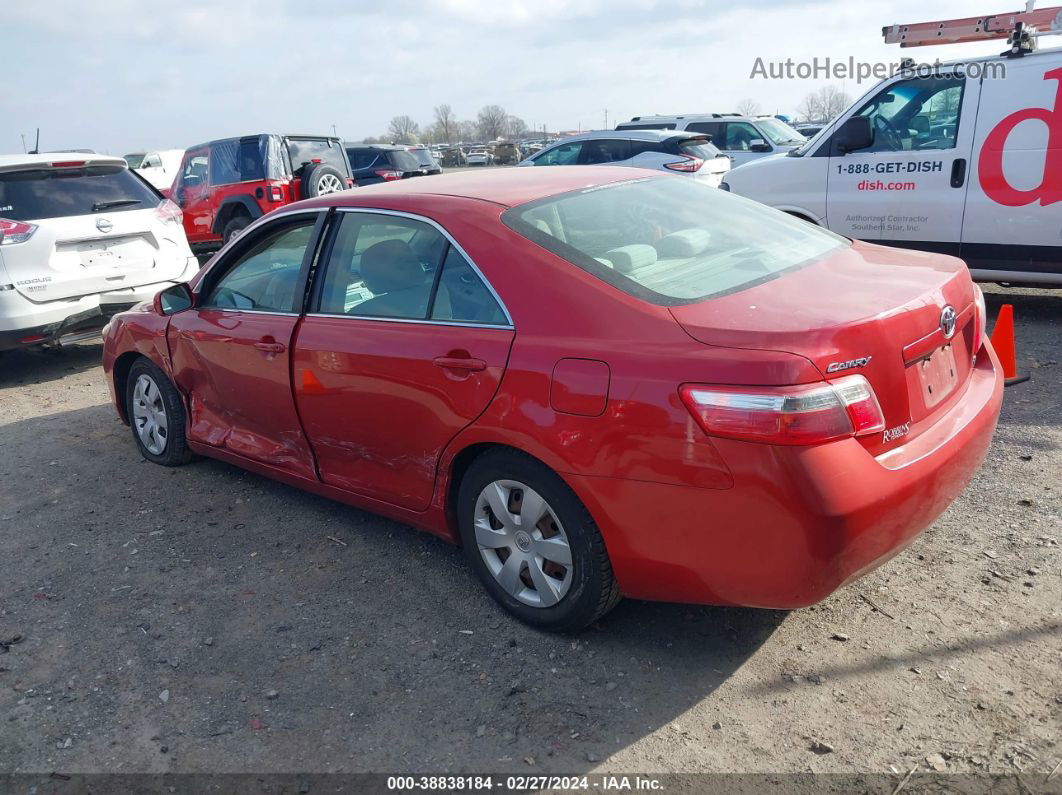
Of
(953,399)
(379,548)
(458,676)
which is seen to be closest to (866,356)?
(953,399)

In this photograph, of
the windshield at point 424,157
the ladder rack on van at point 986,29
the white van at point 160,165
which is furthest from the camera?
the white van at point 160,165

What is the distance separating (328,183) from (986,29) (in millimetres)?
8438

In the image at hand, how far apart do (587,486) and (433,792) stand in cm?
101

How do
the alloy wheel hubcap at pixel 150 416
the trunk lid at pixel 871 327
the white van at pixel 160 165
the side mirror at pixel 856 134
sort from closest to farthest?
the trunk lid at pixel 871 327
the alloy wheel hubcap at pixel 150 416
the side mirror at pixel 856 134
the white van at pixel 160 165

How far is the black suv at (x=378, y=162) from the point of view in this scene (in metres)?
17.5

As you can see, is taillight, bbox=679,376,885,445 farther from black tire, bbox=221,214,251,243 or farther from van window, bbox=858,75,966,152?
black tire, bbox=221,214,251,243

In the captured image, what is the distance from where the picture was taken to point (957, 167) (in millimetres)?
6883

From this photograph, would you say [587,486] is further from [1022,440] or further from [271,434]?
[1022,440]

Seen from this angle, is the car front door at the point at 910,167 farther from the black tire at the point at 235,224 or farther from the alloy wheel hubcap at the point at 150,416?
the black tire at the point at 235,224

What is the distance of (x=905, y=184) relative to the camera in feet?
23.5

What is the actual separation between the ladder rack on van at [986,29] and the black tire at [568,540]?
583 cm

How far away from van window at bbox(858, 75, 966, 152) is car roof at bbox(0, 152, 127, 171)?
6431 millimetres

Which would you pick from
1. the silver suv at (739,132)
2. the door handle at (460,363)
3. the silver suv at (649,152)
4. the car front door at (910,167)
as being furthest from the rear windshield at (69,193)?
the silver suv at (739,132)

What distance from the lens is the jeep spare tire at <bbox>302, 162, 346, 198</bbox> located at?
12.2 meters
